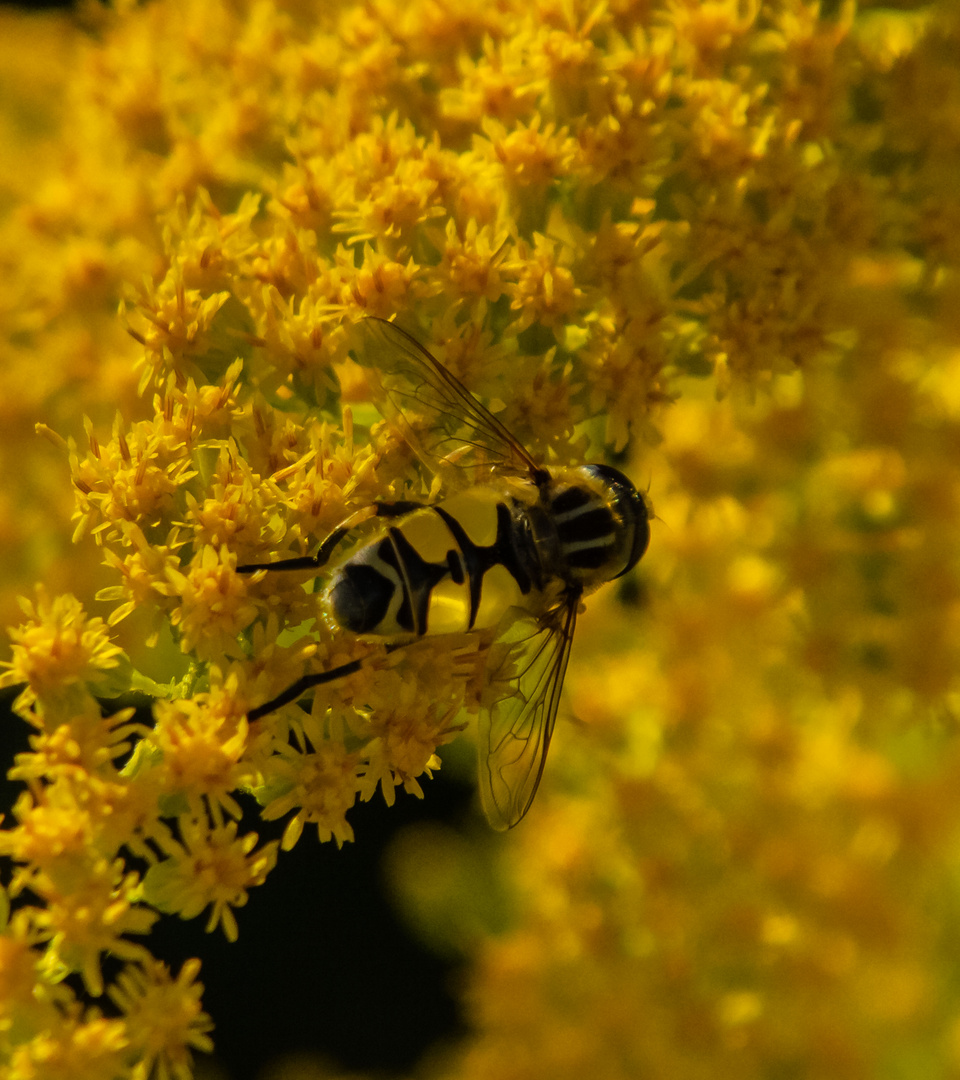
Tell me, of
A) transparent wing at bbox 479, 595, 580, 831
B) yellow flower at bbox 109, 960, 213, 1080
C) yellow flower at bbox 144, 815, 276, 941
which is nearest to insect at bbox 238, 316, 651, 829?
transparent wing at bbox 479, 595, 580, 831

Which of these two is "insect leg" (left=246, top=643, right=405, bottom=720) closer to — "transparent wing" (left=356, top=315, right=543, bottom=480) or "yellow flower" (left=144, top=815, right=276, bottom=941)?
"yellow flower" (left=144, top=815, right=276, bottom=941)

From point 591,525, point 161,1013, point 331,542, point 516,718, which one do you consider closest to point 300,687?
point 331,542

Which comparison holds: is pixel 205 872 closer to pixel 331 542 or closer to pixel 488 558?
pixel 331 542

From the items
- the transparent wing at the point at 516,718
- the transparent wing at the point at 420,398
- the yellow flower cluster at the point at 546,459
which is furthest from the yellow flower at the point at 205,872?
the transparent wing at the point at 420,398

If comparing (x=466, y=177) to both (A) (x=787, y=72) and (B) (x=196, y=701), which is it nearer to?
(A) (x=787, y=72)

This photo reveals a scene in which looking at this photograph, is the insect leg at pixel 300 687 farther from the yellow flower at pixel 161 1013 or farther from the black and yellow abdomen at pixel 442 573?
the yellow flower at pixel 161 1013
